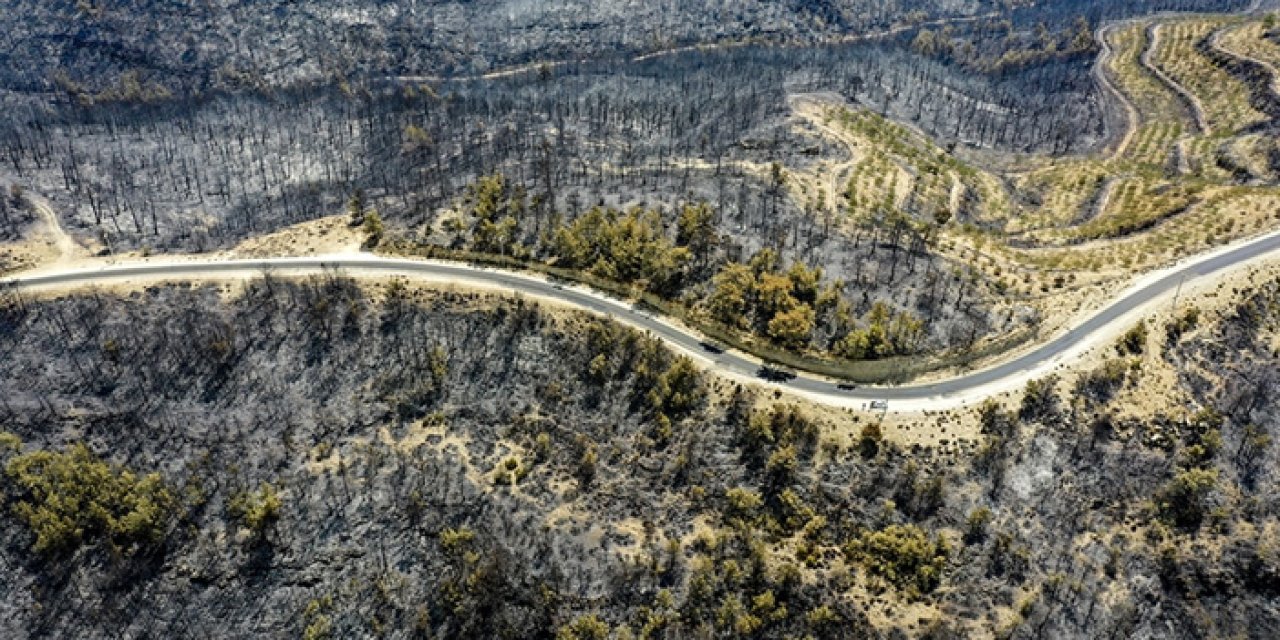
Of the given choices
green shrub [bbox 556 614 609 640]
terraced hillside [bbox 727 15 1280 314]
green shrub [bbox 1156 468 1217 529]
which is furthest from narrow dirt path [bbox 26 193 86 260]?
green shrub [bbox 1156 468 1217 529]

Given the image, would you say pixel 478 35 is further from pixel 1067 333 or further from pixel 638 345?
pixel 1067 333

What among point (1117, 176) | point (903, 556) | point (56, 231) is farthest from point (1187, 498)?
point (56, 231)

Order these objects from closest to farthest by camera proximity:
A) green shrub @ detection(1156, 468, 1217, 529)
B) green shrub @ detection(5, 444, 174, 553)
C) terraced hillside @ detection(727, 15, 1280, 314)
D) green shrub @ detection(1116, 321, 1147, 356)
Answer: green shrub @ detection(1156, 468, 1217, 529) < green shrub @ detection(5, 444, 174, 553) < green shrub @ detection(1116, 321, 1147, 356) < terraced hillside @ detection(727, 15, 1280, 314)

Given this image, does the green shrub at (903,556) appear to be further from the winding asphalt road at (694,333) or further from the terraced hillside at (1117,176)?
the terraced hillside at (1117,176)

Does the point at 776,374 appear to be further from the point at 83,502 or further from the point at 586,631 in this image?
the point at 83,502

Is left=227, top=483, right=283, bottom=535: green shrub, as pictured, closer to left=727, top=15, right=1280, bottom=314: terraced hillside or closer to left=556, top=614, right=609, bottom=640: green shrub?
left=556, top=614, right=609, bottom=640: green shrub

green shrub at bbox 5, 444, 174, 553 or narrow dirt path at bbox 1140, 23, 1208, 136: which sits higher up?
narrow dirt path at bbox 1140, 23, 1208, 136
